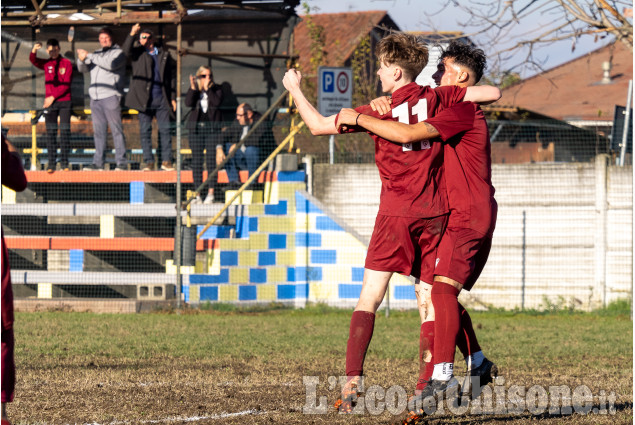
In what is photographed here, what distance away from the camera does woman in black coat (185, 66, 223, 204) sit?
51.5 ft

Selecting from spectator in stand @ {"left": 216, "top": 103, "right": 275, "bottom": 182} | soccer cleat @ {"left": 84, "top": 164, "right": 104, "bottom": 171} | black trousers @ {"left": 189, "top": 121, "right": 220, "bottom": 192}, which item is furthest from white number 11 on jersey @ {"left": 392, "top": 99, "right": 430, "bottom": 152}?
soccer cleat @ {"left": 84, "top": 164, "right": 104, "bottom": 171}

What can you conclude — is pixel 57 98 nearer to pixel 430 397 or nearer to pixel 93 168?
pixel 93 168

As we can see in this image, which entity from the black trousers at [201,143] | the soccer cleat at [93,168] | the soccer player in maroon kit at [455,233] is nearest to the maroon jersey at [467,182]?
the soccer player in maroon kit at [455,233]

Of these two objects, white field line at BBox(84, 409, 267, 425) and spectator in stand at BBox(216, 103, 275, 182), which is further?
spectator in stand at BBox(216, 103, 275, 182)

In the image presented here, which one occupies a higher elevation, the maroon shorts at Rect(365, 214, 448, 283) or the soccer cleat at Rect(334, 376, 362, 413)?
the maroon shorts at Rect(365, 214, 448, 283)

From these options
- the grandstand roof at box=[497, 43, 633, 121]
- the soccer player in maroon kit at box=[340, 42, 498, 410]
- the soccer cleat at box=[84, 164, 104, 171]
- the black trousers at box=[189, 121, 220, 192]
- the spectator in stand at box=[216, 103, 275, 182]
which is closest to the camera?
the soccer player in maroon kit at box=[340, 42, 498, 410]

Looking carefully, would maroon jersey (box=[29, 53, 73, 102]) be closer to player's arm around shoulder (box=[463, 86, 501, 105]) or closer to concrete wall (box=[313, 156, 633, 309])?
concrete wall (box=[313, 156, 633, 309])

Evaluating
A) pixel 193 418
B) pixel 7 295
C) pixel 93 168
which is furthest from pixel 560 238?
pixel 7 295

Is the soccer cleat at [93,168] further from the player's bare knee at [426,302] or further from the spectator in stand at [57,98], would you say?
the player's bare knee at [426,302]

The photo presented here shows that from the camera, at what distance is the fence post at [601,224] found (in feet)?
50.0

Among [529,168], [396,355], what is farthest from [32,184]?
[396,355]

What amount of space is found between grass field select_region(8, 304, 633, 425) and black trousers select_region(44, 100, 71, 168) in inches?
141

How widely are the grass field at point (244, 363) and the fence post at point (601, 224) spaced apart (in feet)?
3.33

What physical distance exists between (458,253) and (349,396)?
1.05 m
